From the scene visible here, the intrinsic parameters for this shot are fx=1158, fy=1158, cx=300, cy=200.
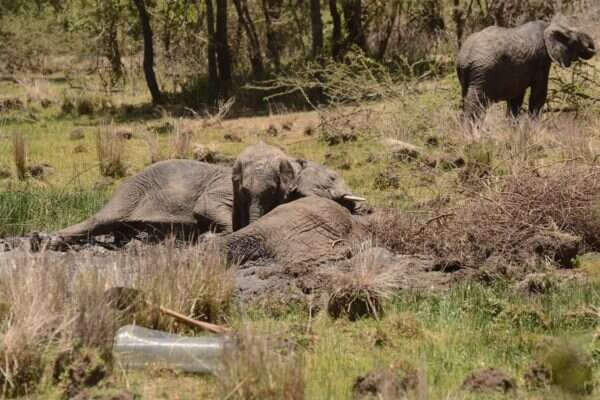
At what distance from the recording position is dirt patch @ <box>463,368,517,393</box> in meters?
6.15

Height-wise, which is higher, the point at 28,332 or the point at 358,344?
the point at 28,332

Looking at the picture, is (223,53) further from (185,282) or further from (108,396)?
(108,396)

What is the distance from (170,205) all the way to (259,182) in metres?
1.44

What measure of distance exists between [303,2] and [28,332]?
1023 inches

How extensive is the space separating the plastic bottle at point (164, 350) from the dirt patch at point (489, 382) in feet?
4.56

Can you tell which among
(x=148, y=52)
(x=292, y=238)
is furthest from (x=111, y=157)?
(x=148, y=52)

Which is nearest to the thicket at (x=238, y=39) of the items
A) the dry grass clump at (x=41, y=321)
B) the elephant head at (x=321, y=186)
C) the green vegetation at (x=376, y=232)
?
the green vegetation at (x=376, y=232)

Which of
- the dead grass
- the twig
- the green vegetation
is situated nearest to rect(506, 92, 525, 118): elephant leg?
the green vegetation

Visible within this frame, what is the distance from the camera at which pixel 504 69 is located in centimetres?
1634

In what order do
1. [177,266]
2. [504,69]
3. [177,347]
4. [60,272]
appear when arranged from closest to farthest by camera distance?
[177,347] → [60,272] → [177,266] → [504,69]

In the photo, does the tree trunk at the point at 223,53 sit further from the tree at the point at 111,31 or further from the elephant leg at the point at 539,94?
the elephant leg at the point at 539,94

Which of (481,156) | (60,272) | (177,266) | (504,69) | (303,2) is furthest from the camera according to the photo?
(303,2)

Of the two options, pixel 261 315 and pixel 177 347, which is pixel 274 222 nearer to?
pixel 261 315

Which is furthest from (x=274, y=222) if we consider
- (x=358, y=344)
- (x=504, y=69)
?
(x=504, y=69)
